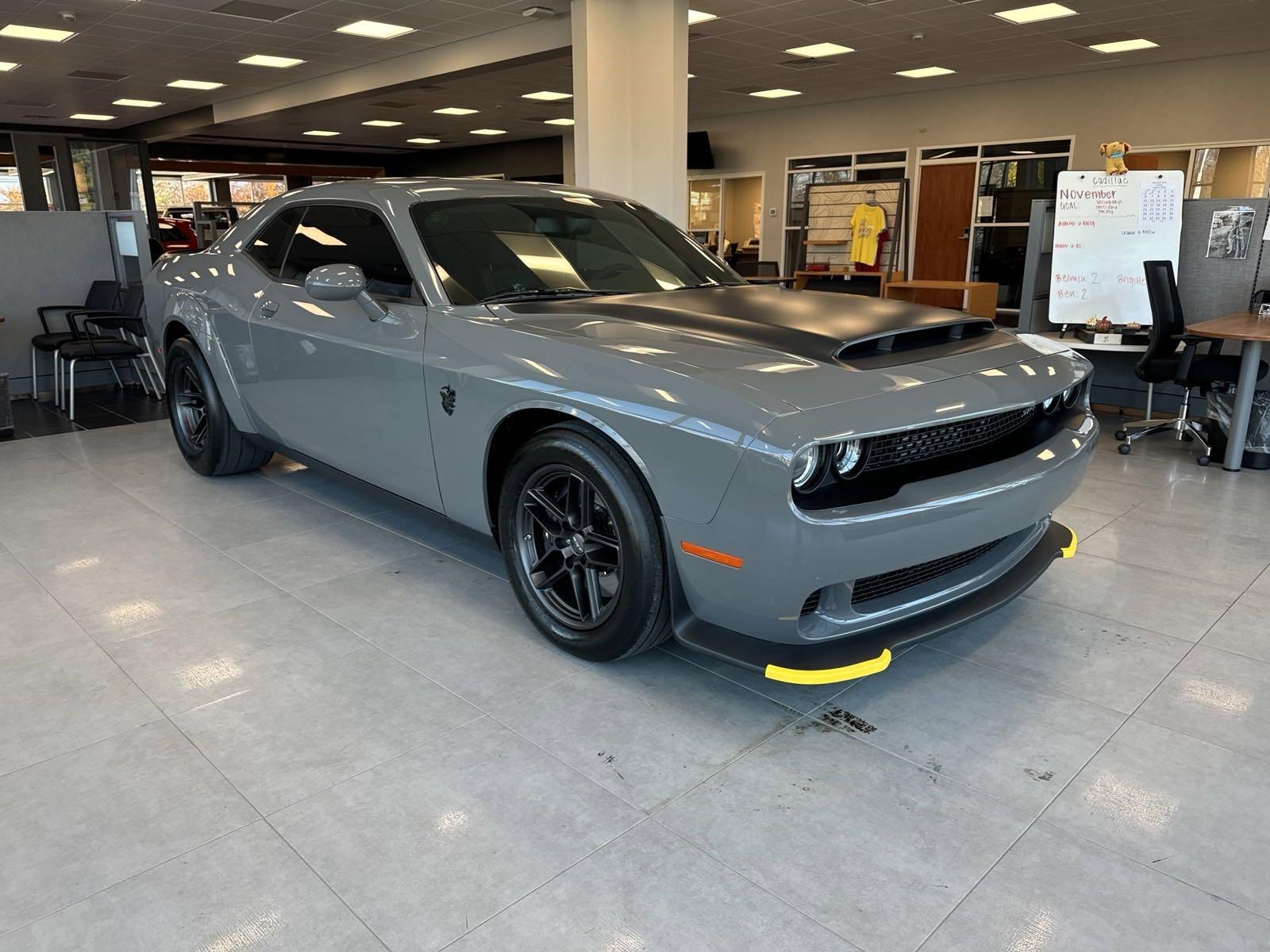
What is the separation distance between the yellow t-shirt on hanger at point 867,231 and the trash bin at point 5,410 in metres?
11.2

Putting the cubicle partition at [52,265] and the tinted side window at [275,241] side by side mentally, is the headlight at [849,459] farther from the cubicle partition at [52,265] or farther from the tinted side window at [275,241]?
the cubicle partition at [52,265]

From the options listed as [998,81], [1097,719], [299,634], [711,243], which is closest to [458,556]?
[299,634]

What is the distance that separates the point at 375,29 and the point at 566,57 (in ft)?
7.34

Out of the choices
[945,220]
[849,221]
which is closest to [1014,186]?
[945,220]

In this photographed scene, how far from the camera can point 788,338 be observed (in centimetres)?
232

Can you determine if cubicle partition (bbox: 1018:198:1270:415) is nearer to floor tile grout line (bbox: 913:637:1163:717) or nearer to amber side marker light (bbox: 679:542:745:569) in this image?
floor tile grout line (bbox: 913:637:1163:717)

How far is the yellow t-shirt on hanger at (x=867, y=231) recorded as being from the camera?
13.3 meters

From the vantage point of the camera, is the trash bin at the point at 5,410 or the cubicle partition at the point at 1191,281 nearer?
the trash bin at the point at 5,410

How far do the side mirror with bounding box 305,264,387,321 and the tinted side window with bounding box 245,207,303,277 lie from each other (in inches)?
32.9

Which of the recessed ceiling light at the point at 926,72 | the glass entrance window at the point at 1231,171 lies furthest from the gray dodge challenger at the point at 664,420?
the glass entrance window at the point at 1231,171

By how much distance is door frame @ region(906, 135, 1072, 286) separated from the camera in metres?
12.7

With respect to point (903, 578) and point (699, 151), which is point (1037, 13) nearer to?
point (699, 151)

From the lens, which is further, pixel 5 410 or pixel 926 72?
pixel 926 72

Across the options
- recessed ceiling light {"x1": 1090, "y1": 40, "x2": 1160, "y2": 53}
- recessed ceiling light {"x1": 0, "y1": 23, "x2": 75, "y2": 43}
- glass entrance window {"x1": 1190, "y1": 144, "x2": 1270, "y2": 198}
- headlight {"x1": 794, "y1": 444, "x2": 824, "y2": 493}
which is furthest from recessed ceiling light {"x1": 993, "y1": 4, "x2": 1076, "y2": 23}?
recessed ceiling light {"x1": 0, "y1": 23, "x2": 75, "y2": 43}
